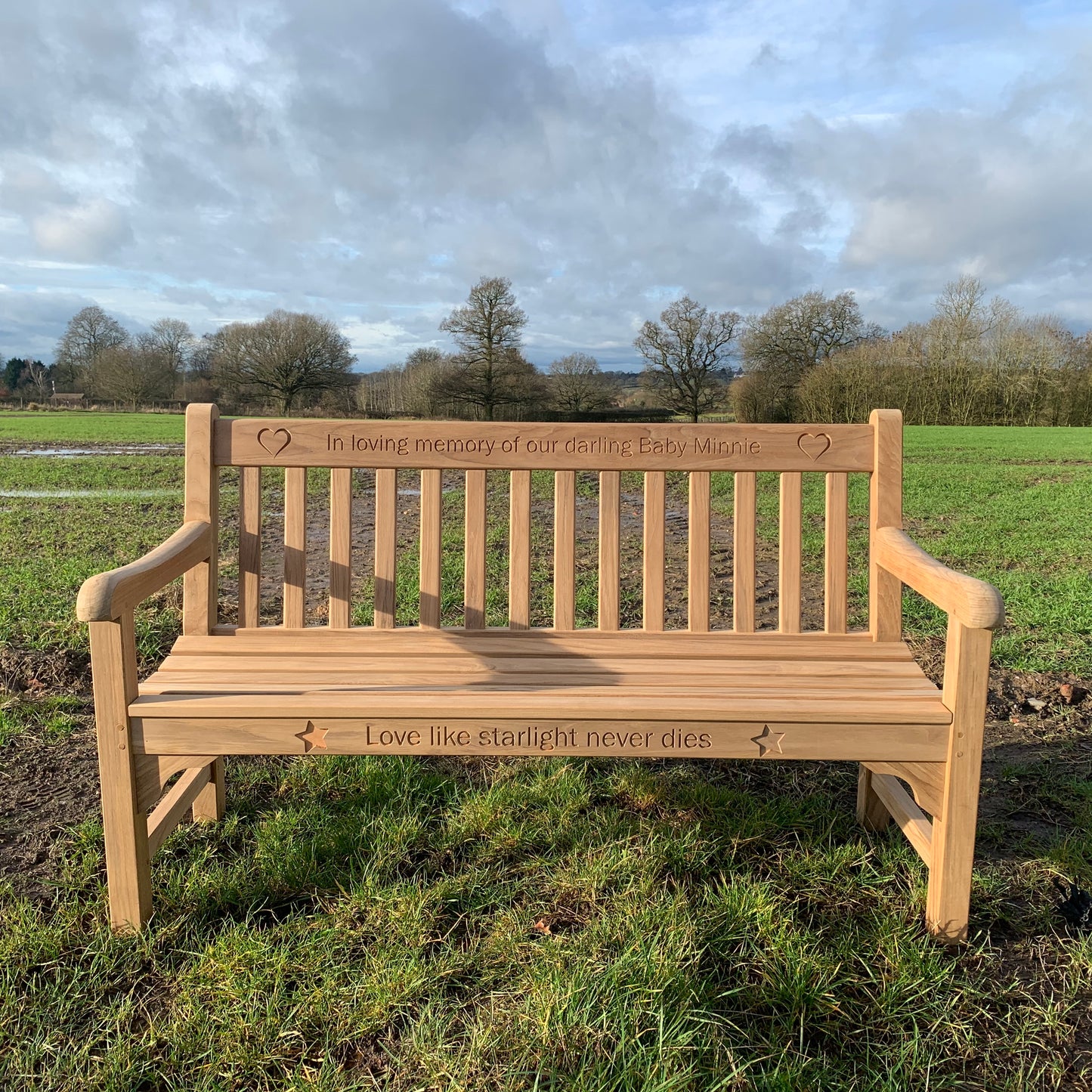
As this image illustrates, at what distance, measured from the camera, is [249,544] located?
2932 mm

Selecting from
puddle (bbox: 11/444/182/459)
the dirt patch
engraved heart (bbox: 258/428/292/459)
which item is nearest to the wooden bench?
engraved heart (bbox: 258/428/292/459)

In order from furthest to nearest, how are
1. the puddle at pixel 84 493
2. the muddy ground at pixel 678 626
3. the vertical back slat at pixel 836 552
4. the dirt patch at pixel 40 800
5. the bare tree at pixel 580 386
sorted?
the bare tree at pixel 580 386 → the puddle at pixel 84 493 → the vertical back slat at pixel 836 552 → the muddy ground at pixel 678 626 → the dirt patch at pixel 40 800

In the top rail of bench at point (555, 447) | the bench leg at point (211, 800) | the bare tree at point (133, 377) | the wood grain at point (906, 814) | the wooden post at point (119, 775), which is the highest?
the bare tree at point (133, 377)

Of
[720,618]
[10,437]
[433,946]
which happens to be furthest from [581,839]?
[10,437]

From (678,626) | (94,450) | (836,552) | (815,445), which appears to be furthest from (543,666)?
(94,450)

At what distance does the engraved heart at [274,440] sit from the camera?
290 cm

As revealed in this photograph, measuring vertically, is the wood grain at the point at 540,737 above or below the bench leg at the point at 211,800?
above

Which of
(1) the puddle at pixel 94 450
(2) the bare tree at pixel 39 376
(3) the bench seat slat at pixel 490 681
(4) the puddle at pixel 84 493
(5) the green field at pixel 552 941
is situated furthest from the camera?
(2) the bare tree at pixel 39 376

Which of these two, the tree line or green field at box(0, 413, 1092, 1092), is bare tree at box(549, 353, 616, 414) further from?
green field at box(0, 413, 1092, 1092)

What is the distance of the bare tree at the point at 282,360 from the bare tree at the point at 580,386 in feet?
37.4

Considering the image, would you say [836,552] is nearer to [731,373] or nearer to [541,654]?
[541,654]

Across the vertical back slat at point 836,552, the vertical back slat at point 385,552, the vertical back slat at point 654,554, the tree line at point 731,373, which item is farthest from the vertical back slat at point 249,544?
the tree line at point 731,373

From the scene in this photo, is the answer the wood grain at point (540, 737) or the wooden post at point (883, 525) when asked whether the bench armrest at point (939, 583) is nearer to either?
the wooden post at point (883, 525)

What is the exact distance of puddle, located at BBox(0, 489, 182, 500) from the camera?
400 inches
